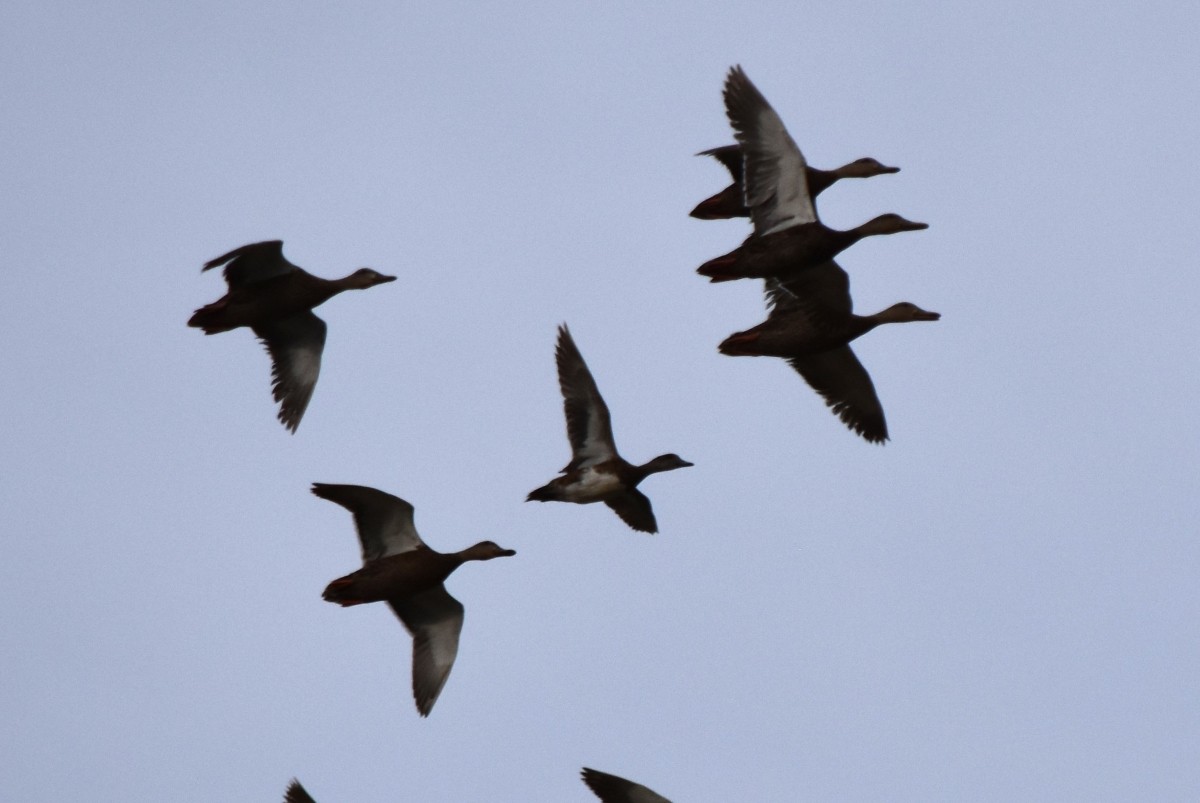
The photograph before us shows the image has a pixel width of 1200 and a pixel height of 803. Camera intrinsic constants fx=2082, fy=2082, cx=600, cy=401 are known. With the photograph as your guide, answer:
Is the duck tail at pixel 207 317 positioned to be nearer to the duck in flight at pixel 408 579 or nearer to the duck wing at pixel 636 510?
the duck in flight at pixel 408 579

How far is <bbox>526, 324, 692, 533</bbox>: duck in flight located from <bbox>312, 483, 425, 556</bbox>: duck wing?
1170mm

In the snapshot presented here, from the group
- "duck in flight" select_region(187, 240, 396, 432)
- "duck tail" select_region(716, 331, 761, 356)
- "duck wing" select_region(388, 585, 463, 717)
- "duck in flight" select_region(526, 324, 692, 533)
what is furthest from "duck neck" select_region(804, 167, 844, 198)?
"duck wing" select_region(388, 585, 463, 717)

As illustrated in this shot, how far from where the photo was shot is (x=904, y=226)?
1877cm

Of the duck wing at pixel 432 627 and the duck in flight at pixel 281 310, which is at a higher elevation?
the duck in flight at pixel 281 310

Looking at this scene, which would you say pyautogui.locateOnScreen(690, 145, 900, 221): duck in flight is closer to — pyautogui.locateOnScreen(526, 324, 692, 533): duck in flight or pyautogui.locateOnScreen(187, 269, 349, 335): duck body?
pyautogui.locateOnScreen(526, 324, 692, 533): duck in flight

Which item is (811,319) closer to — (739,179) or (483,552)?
(739,179)

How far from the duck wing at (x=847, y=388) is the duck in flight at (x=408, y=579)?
149 inches

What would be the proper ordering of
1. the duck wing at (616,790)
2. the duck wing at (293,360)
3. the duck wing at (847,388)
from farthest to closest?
the duck wing at (847,388), the duck wing at (293,360), the duck wing at (616,790)

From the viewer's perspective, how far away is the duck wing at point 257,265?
18.5 metres

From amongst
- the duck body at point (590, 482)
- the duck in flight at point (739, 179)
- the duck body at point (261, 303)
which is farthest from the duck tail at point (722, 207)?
the duck body at point (261, 303)

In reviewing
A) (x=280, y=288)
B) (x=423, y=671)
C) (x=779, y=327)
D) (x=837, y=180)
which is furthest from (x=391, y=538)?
(x=837, y=180)

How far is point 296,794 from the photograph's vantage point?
1777cm

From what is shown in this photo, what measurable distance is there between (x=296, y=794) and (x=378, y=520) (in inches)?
96.0

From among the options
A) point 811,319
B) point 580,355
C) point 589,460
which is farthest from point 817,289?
point 589,460
